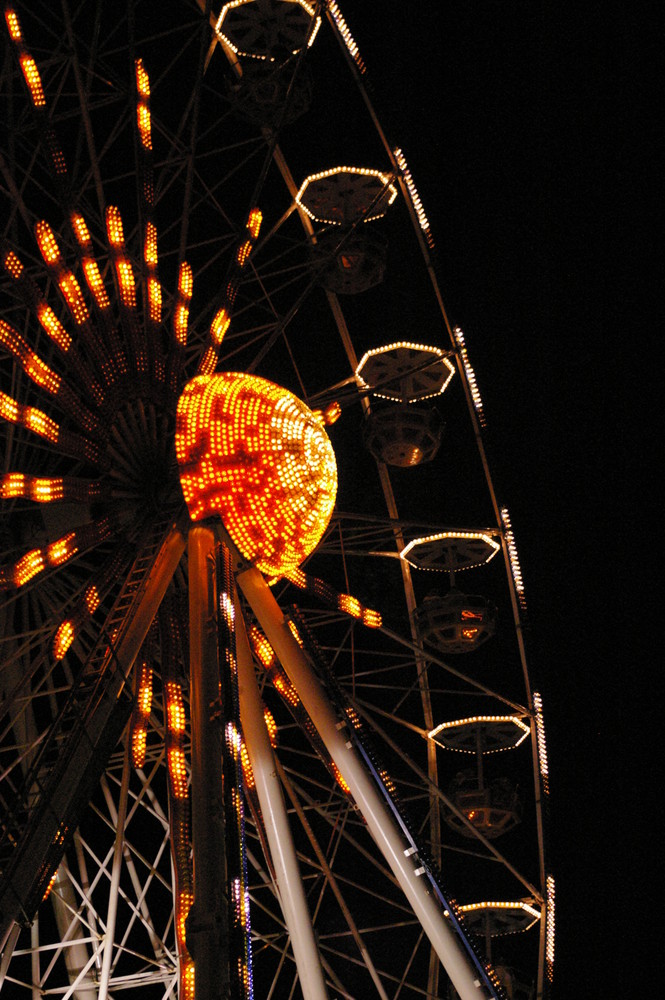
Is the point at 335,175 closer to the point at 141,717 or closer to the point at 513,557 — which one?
the point at 513,557

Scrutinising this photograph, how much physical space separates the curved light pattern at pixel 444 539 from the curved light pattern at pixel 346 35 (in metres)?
4.94

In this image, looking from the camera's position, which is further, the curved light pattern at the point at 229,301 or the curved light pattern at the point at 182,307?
the curved light pattern at the point at 229,301

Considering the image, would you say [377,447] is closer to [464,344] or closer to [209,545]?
[464,344]

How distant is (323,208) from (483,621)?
4.81 m

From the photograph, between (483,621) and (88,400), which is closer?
(88,400)

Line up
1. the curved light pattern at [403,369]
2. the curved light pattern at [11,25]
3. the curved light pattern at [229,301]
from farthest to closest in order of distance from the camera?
1. the curved light pattern at [403,369]
2. the curved light pattern at [11,25]
3. the curved light pattern at [229,301]

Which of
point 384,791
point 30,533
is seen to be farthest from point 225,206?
point 384,791

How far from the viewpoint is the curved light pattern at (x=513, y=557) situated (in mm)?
15078

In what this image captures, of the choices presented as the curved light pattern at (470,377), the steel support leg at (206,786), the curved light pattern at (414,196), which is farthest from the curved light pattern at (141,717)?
the curved light pattern at (414,196)

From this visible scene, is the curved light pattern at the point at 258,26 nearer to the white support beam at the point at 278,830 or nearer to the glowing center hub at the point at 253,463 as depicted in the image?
the glowing center hub at the point at 253,463

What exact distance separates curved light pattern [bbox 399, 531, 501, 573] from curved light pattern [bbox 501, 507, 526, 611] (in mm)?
194

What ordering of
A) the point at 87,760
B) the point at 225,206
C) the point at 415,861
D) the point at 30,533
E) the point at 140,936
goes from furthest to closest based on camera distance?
the point at 140,936, the point at 225,206, the point at 30,533, the point at 415,861, the point at 87,760

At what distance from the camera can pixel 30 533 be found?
13.3 m

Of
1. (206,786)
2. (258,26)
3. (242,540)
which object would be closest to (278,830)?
(206,786)
